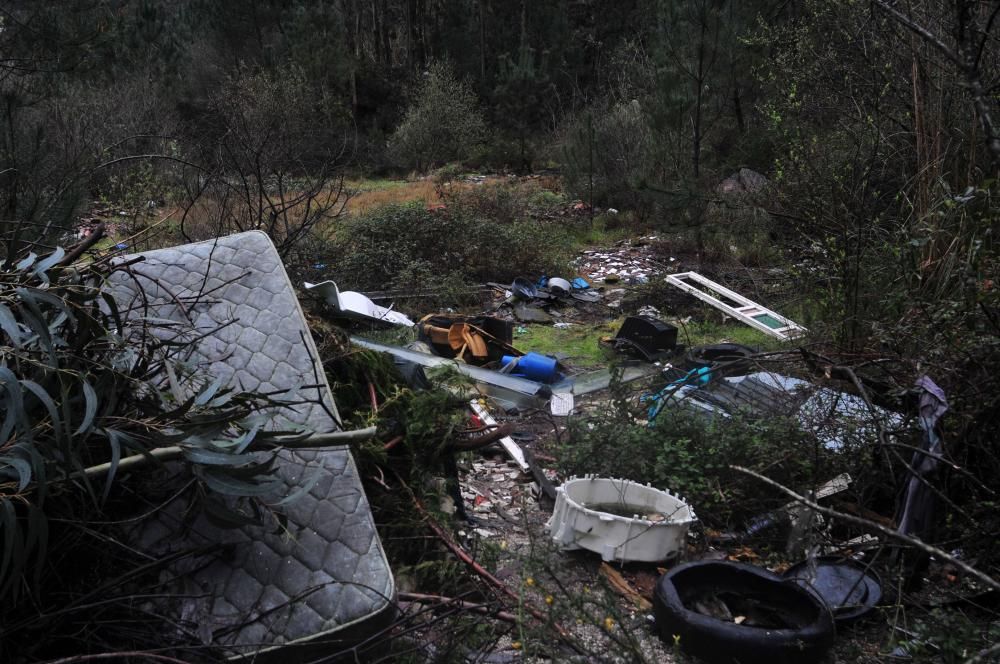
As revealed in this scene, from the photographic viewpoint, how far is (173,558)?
6.26ft

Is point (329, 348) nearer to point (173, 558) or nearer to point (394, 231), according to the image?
point (173, 558)

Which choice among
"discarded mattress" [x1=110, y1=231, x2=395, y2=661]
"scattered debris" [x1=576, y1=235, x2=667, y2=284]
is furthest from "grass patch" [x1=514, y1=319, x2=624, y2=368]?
"discarded mattress" [x1=110, y1=231, x2=395, y2=661]

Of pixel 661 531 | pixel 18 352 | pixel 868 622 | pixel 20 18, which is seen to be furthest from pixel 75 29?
pixel 868 622

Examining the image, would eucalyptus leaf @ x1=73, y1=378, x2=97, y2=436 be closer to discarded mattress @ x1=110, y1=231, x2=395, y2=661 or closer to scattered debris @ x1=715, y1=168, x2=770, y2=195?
discarded mattress @ x1=110, y1=231, x2=395, y2=661

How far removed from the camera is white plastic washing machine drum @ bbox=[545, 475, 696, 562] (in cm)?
348

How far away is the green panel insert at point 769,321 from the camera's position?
7519 millimetres

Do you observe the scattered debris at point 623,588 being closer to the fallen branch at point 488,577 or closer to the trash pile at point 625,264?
the fallen branch at point 488,577

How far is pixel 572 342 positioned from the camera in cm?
812

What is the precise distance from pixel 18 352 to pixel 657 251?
33.7ft

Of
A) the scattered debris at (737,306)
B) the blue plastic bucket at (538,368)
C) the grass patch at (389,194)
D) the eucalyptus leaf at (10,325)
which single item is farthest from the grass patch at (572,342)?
the eucalyptus leaf at (10,325)

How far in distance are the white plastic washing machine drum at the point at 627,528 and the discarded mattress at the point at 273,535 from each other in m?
1.52

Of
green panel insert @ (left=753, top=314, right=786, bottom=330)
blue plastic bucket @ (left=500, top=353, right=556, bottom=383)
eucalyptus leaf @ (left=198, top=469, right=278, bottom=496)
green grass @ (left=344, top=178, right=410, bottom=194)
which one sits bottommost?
green grass @ (left=344, top=178, right=410, bottom=194)

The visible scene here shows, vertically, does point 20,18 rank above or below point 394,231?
above

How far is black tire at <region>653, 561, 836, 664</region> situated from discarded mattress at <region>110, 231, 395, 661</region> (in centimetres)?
114
